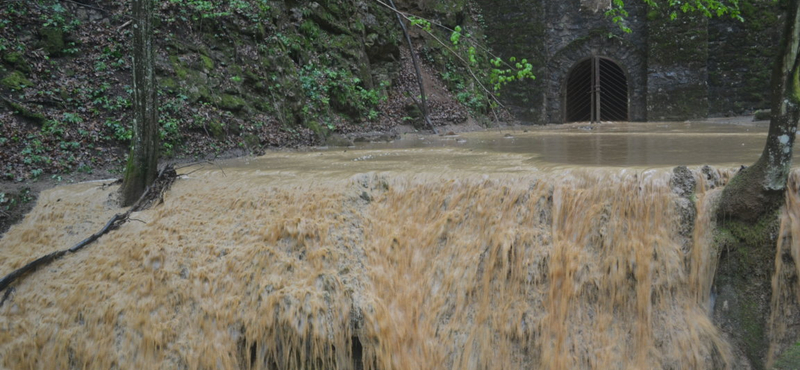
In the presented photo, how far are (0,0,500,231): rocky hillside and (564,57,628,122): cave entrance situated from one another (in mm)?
6363

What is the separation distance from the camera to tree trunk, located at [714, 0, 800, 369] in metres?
3.87

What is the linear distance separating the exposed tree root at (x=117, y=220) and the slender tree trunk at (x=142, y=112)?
4.5 inches

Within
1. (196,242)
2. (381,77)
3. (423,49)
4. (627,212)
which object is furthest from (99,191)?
(423,49)

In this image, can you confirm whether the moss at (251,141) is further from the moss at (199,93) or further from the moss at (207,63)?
the moss at (207,63)

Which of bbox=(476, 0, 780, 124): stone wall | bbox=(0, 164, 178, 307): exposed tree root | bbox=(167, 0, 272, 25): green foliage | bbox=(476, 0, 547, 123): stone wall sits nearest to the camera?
bbox=(0, 164, 178, 307): exposed tree root

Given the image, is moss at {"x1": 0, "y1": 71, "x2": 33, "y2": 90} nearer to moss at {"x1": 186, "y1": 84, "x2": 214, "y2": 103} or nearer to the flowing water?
moss at {"x1": 186, "y1": 84, "x2": 214, "y2": 103}

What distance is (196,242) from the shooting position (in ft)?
16.7

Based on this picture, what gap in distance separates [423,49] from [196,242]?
13298 mm

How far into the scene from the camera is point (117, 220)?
18.1 feet

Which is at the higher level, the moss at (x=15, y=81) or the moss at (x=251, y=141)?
the moss at (x=15, y=81)

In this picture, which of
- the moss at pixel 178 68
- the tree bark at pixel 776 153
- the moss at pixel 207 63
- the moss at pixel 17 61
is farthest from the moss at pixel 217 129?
the tree bark at pixel 776 153

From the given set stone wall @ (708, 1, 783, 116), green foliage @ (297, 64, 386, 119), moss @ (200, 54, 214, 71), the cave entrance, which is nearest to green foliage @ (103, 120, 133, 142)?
moss @ (200, 54, 214, 71)

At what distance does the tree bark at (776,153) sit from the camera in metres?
3.70

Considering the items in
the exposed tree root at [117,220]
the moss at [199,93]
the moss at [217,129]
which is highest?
the moss at [199,93]
